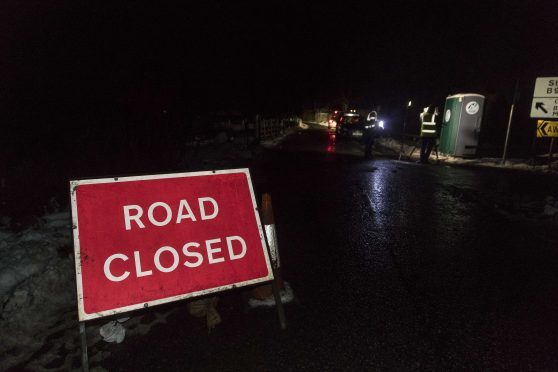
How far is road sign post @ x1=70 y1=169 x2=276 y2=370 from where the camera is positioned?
7.93ft

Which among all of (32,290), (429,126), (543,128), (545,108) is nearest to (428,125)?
(429,126)

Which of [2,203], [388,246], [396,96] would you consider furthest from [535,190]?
[396,96]

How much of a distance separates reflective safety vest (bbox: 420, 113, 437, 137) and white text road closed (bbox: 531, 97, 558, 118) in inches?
121

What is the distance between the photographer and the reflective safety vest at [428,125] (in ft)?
41.4

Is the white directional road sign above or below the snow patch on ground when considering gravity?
above

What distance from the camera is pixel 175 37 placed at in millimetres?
15648

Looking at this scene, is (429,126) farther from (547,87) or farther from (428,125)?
(547,87)

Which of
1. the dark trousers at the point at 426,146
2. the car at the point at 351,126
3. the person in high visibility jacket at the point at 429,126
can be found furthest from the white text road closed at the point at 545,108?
the car at the point at 351,126

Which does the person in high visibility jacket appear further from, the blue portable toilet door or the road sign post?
the road sign post

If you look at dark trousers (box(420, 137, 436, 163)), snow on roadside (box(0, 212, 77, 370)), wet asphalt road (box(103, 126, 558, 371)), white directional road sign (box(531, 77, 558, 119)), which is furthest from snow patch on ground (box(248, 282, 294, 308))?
white directional road sign (box(531, 77, 558, 119))

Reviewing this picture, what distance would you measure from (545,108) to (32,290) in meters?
14.3

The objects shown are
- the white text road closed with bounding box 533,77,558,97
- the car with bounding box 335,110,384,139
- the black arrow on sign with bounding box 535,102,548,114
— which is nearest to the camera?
the white text road closed with bounding box 533,77,558,97

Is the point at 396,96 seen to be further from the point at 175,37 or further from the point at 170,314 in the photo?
the point at 170,314

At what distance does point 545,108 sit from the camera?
11.3 m
